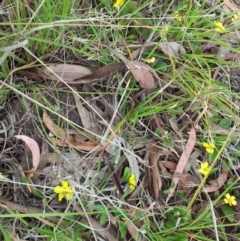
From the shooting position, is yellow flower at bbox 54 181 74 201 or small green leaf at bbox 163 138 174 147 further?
small green leaf at bbox 163 138 174 147

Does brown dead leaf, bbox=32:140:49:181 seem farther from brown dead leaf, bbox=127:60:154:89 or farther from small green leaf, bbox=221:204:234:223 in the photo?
small green leaf, bbox=221:204:234:223

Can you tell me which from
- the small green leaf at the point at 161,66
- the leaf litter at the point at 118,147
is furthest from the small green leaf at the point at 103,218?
the small green leaf at the point at 161,66

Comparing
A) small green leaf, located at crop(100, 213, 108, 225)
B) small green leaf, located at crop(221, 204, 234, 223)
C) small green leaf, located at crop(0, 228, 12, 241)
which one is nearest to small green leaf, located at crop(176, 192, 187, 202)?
small green leaf, located at crop(221, 204, 234, 223)

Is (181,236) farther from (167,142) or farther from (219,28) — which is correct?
(219,28)

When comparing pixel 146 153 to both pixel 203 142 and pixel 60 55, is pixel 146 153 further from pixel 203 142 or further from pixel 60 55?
pixel 60 55

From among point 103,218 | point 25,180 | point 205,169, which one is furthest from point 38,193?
point 205,169

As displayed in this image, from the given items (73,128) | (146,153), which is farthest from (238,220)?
(73,128)

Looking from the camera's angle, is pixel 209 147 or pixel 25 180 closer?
pixel 25 180
